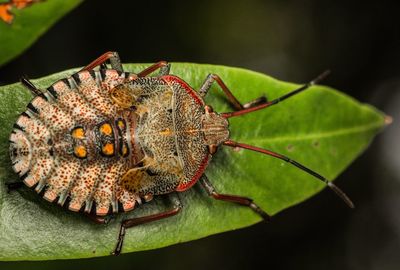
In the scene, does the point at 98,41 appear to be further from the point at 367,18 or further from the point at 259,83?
the point at 367,18

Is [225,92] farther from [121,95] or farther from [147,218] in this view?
[147,218]

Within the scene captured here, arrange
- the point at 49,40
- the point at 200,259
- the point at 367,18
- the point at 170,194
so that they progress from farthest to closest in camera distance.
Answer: the point at 367,18 < the point at 200,259 < the point at 49,40 < the point at 170,194

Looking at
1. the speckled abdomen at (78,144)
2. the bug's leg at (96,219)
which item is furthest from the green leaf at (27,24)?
the bug's leg at (96,219)

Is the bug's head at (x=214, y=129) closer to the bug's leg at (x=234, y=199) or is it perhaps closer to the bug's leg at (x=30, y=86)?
the bug's leg at (x=234, y=199)

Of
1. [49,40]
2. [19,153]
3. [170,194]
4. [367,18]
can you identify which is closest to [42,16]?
[19,153]

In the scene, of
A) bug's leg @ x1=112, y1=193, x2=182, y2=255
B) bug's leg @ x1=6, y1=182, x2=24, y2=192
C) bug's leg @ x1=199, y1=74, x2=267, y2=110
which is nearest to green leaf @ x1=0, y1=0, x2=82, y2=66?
bug's leg @ x1=6, y1=182, x2=24, y2=192

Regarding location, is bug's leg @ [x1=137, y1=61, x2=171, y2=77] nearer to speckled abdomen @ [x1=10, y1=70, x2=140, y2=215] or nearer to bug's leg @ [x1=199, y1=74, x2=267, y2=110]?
speckled abdomen @ [x1=10, y1=70, x2=140, y2=215]
